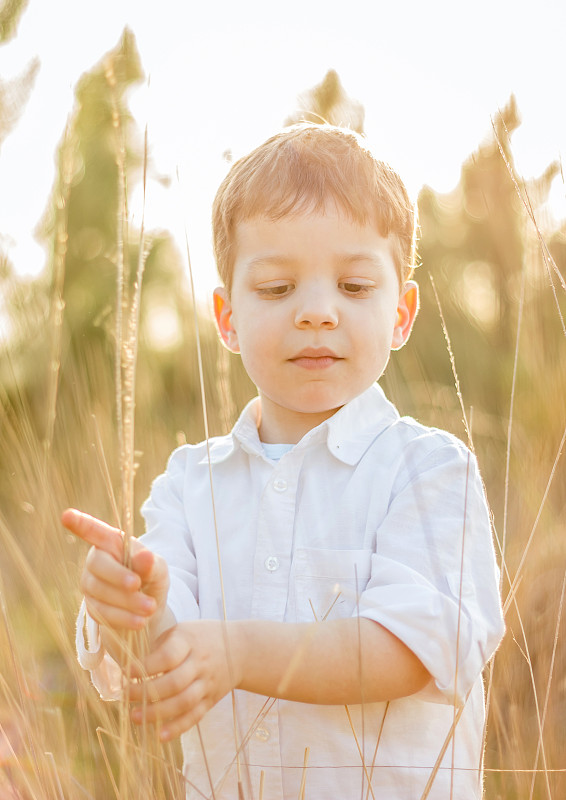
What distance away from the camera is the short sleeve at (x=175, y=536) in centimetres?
103

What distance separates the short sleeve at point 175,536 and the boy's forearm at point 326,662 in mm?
187

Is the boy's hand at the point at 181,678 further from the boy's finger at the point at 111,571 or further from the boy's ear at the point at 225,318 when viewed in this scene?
the boy's ear at the point at 225,318

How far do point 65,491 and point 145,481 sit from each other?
21cm

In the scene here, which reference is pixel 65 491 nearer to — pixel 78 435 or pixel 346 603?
pixel 78 435

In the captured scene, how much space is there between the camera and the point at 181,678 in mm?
750

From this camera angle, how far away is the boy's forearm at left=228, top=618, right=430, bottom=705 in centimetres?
83

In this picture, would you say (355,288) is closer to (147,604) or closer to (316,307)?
(316,307)

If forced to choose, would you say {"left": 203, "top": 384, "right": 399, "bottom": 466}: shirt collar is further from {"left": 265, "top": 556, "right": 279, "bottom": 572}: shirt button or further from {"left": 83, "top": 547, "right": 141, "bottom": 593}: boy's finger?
{"left": 83, "top": 547, "right": 141, "bottom": 593}: boy's finger

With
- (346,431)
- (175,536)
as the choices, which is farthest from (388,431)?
(175,536)

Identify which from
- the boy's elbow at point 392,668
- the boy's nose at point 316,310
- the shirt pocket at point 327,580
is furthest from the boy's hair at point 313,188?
the boy's elbow at point 392,668

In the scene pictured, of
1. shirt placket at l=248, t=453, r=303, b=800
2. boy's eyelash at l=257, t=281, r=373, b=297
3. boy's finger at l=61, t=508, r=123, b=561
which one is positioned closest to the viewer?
boy's finger at l=61, t=508, r=123, b=561

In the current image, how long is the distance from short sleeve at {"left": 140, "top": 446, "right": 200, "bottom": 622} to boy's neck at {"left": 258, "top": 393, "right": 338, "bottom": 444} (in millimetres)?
122

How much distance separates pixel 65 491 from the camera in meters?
1.58

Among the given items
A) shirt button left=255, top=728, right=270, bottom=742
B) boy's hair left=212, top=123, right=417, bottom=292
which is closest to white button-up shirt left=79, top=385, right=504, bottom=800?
shirt button left=255, top=728, right=270, bottom=742
